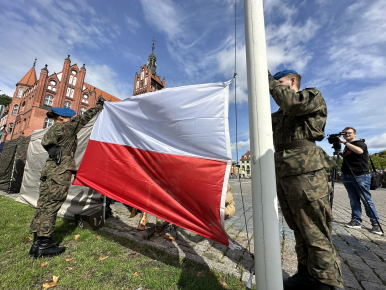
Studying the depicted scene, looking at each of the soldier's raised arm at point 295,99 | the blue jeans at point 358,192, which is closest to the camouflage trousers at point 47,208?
the soldier's raised arm at point 295,99

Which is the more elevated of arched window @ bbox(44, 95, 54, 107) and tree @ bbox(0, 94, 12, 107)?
tree @ bbox(0, 94, 12, 107)

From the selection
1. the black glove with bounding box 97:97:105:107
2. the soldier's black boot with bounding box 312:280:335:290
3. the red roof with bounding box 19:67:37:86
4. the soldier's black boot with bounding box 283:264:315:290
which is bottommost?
the soldier's black boot with bounding box 283:264:315:290

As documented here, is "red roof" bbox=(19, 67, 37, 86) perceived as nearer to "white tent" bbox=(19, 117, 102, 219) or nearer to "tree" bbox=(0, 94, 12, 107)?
"tree" bbox=(0, 94, 12, 107)

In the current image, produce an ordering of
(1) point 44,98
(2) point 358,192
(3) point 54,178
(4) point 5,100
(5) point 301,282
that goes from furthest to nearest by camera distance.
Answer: (4) point 5,100 → (1) point 44,98 → (2) point 358,192 → (3) point 54,178 → (5) point 301,282

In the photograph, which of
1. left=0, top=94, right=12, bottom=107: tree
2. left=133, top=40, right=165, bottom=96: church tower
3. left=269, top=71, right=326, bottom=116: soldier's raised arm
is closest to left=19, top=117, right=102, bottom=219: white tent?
left=269, top=71, right=326, bottom=116: soldier's raised arm

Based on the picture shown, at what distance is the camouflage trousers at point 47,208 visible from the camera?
8.29 ft

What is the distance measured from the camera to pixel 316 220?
147 centimetres

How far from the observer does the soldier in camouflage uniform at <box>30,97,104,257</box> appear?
251 cm

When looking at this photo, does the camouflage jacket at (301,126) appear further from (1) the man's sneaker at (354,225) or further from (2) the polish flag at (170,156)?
(1) the man's sneaker at (354,225)

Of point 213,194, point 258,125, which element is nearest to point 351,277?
point 213,194

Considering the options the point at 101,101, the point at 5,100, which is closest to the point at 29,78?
the point at 5,100

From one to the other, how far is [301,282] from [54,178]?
11.2ft

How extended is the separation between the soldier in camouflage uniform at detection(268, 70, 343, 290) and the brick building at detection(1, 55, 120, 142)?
33.3 metres

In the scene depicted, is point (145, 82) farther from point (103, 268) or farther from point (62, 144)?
point (103, 268)
